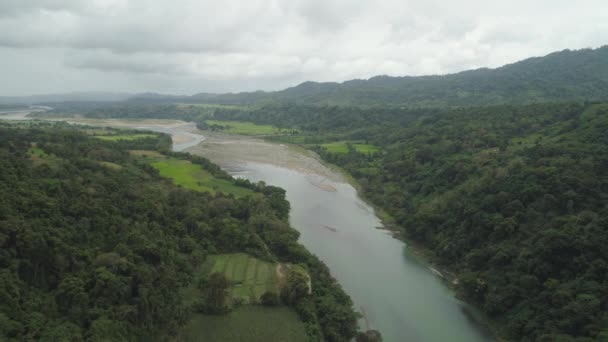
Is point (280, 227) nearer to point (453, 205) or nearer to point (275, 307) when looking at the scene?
point (275, 307)

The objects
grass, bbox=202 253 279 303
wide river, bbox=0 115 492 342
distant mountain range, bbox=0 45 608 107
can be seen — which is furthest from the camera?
distant mountain range, bbox=0 45 608 107

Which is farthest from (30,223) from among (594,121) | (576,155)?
(594,121)

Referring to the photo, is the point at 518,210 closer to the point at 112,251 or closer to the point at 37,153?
the point at 112,251

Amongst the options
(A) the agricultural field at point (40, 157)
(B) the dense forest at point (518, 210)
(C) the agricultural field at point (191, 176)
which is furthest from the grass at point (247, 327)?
(C) the agricultural field at point (191, 176)

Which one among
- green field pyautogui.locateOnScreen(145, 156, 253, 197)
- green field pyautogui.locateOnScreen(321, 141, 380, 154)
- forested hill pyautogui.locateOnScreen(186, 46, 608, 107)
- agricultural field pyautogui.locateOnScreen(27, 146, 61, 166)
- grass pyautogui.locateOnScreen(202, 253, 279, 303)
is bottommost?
grass pyautogui.locateOnScreen(202, 253, 279, 303)

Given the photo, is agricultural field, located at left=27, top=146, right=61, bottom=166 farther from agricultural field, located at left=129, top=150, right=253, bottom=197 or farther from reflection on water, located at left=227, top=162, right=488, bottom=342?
reflection on water, located at left=227, top=162, right=488, bottom=342

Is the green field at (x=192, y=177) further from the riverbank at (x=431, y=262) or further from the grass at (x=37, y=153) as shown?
the riverbank at (x=431, y=262)

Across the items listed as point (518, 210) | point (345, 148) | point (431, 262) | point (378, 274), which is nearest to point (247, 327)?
point (378, 274)

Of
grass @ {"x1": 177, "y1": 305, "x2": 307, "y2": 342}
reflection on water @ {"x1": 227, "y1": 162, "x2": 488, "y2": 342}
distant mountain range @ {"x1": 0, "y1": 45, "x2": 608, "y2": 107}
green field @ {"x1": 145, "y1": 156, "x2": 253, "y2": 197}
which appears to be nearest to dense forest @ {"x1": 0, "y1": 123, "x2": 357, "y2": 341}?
grass @ {"x1": 177, "y1": 305, "x2": 307, "y2": 342}
